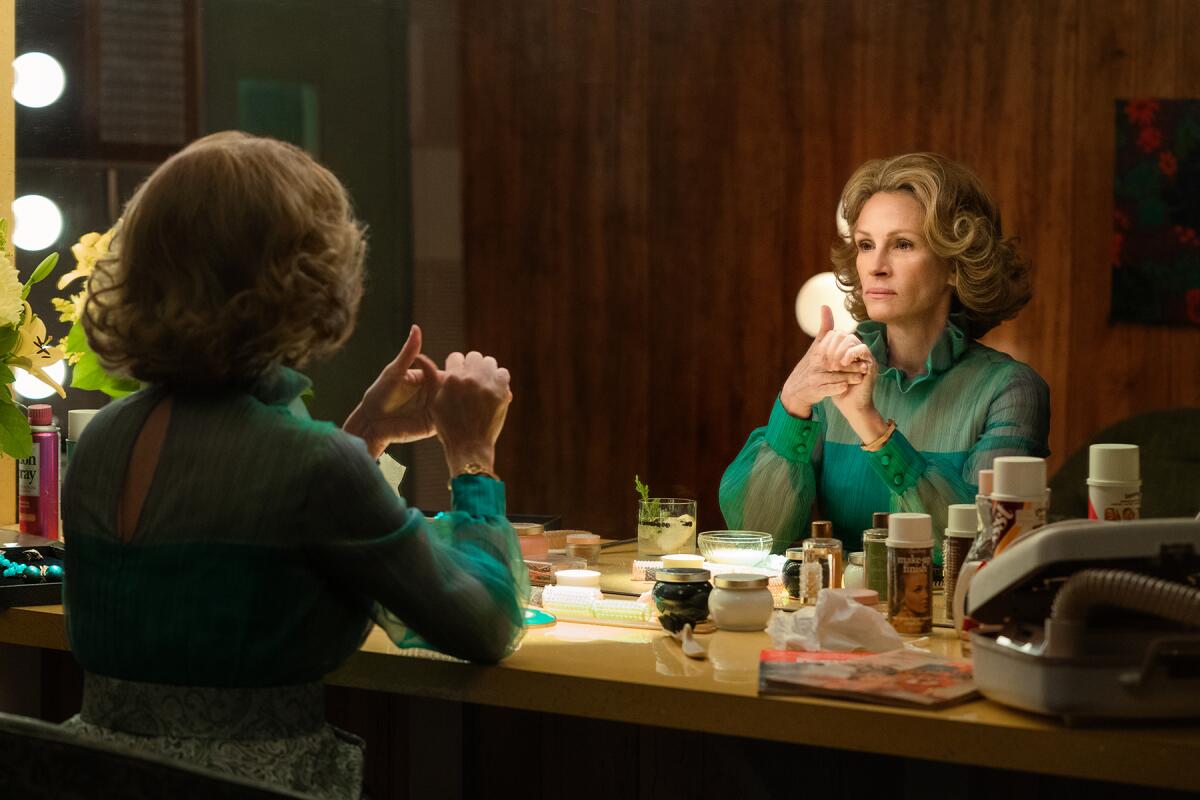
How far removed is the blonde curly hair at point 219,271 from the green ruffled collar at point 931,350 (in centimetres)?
146

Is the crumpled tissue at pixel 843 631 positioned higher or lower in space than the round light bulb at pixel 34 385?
lower

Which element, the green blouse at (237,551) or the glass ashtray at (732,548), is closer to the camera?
the green blouse at (237,551)

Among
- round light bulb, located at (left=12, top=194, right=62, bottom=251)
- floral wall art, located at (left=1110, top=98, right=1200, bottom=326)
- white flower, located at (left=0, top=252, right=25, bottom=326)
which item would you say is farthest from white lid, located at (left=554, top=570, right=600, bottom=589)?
floral wall art, located at (left=1110, top=98, right=1200, bottom=326)

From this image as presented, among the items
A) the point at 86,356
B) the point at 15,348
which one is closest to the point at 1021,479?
the point at 86,356

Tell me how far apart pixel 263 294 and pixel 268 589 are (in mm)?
285

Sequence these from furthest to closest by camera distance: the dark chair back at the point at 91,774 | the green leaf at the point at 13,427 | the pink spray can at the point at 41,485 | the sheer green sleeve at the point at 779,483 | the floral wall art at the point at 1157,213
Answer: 1. the floral wall art at the point at 1157,213
2. the sheer green sleeve at the point at 779,483
3. the pink spray can at the point at 41,485
4. the green leaf at the point at 13,427
5. the dark chair back at the point at 91,774

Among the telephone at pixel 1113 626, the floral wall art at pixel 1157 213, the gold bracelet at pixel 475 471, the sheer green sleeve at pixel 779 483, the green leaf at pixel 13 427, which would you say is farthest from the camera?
the floral wall art at pixel 1157 213

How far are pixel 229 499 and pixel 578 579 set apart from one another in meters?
0.83

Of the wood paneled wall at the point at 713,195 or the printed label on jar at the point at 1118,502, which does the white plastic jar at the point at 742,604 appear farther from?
the wood paneled wall at the point at 713,195

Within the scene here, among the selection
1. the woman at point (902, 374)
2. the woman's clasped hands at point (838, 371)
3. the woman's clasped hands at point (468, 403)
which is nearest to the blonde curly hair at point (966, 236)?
the woman at point (902, 374)

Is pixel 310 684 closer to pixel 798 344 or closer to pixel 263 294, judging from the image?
pixel 263 294

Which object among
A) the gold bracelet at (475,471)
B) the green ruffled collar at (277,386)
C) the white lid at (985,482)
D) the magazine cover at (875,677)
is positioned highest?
the green ruffled collar at (277,386)

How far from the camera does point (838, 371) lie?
7.72 feet

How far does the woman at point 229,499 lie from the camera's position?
1276 millimetres
